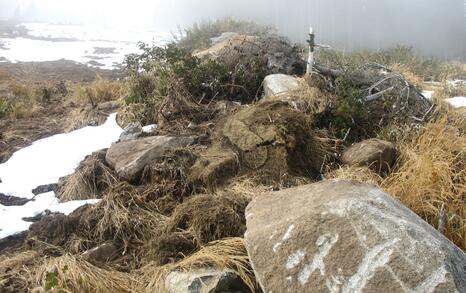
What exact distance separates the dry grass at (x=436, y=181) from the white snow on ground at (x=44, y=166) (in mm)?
3075

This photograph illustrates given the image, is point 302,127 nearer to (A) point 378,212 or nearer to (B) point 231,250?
(B) point 231,250

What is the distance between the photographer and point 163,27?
34969mm

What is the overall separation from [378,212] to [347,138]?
303cm

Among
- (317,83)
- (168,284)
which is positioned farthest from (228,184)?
(317,83)

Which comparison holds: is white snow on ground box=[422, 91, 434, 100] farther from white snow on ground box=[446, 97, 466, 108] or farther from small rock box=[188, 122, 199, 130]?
small rock box=[188, 122, 199, 130]

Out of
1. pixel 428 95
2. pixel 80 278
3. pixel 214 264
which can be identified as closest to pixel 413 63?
pixel 428 95

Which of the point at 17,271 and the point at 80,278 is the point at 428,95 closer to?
the point at 80,278

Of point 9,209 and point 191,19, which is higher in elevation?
point 9,209

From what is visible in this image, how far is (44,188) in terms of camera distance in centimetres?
541

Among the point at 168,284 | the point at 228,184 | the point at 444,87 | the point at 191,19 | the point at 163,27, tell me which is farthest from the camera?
the point at 163,27

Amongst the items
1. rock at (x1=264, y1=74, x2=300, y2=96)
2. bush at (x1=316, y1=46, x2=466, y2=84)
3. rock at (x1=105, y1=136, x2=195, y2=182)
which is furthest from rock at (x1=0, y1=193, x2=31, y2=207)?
bush at (x1=316, y1=46, x2=466, y2=84)

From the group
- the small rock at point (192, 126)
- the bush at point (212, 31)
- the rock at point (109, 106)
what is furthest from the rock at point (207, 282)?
the bush at point (212, 31)

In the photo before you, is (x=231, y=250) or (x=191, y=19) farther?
(x=191, y=19)

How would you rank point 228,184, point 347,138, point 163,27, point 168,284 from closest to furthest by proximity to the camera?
1. point 168,284
2. point 228,184
3. point 347,138
4. point 163,27
